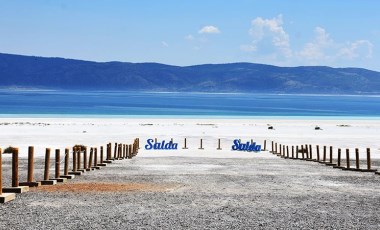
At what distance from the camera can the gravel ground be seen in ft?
42.8

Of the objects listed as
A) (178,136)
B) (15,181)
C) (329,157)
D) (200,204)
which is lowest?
(329,157)

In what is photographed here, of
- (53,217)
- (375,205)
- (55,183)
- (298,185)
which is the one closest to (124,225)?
(53,217)

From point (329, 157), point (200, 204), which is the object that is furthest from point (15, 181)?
point (329, 157)

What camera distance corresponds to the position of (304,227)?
1280 centimetres

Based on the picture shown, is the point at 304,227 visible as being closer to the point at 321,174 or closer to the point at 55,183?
the point at 55,183

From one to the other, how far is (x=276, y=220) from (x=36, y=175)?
489 inches

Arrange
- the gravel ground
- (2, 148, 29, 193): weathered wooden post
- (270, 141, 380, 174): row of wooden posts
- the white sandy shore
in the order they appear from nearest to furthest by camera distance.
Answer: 1. the gravel ground
2. (2, 148, 29, 193): weathered wooden post
3. (270, 141, 380, 174): row of wooden posts
4. the white sandy shore

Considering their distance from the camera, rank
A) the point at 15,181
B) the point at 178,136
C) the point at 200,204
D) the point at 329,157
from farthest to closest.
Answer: the point at 178,136
the point at 329,157
the point at 15,181
the point at 200,204

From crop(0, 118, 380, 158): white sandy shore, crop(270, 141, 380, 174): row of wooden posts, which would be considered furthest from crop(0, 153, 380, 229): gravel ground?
crop(0, 118, 380, 158): white sandy shore

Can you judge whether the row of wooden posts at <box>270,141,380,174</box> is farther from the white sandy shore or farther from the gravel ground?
the gravel ground

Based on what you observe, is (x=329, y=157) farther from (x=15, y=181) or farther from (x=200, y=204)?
(x=15, y=181)

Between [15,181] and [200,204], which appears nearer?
[200,204]

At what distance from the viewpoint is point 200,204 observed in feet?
51.9

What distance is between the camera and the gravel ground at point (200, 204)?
13049 millimetres
